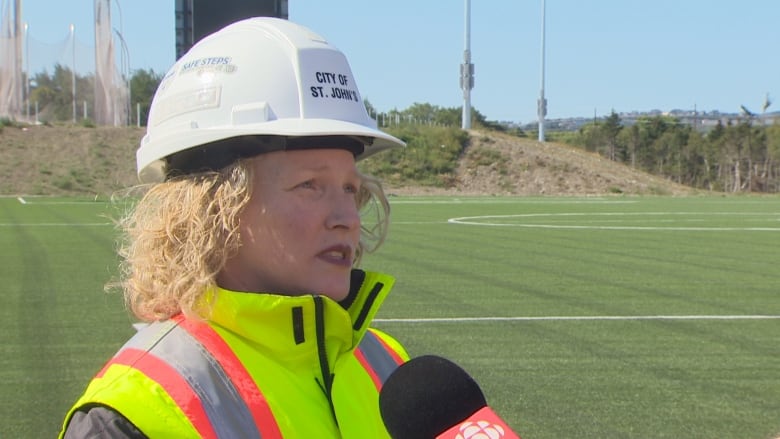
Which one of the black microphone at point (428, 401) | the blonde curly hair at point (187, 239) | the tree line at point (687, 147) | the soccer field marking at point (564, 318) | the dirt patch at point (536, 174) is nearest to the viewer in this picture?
the black microphone at point (428, 401)

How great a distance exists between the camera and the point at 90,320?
977cm

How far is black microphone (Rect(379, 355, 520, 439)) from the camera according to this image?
1.80m

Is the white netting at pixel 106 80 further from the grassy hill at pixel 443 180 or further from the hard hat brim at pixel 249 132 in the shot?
the hard hat brim at pixel 249 132

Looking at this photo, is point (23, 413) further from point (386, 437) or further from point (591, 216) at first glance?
point (591, 216)

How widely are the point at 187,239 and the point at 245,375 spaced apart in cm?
31

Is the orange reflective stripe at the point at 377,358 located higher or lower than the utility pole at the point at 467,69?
lower

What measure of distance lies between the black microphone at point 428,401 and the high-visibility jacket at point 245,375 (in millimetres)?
103

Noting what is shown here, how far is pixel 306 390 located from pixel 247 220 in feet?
1.12

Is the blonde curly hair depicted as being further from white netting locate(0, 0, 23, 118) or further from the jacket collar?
white netting locate(0, 0, 23, 118)

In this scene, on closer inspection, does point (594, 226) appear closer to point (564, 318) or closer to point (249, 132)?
point (564, 318)

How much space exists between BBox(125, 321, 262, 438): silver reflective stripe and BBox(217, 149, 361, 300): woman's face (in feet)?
0.74

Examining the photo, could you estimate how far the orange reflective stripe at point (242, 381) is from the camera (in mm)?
1760

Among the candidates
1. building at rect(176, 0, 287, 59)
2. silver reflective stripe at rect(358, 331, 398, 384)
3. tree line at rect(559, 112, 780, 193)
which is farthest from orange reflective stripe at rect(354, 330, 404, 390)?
tree line at rect(559, 112, 780, 193)

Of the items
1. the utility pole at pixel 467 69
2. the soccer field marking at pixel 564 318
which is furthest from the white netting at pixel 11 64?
the soccer field marking at pixel 564 318
